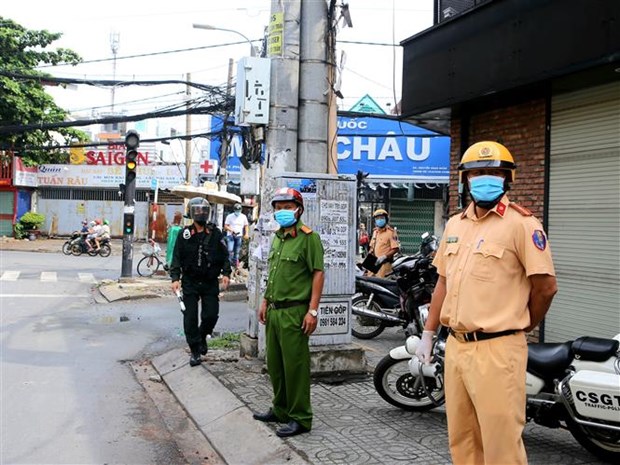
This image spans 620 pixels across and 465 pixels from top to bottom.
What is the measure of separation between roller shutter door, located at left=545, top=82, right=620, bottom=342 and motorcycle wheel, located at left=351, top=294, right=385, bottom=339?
8.20ft

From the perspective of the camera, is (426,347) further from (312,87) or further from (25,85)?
(25,85)

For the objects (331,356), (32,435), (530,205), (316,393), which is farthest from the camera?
(530,205)

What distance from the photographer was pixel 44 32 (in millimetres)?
26219

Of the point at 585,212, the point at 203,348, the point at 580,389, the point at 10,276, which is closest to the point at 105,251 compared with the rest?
the point at 10,276

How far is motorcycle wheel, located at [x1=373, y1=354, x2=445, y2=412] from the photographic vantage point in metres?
5.36

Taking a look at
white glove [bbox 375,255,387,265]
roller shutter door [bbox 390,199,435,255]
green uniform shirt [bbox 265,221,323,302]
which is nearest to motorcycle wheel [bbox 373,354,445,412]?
green uniform shirt [bbox 265,221,323,302]

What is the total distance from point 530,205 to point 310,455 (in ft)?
15.8

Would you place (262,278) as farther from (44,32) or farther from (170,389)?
(44,32)

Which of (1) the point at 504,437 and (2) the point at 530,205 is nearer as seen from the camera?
(1) the point at 504,437

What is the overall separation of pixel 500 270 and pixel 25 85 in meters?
26.8

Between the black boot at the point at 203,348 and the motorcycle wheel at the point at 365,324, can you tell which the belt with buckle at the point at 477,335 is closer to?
the black boot at the point at 203,348

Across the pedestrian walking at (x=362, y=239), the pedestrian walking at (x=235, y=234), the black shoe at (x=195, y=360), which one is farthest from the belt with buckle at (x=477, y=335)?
the pedestrian walking at (x=362, y=239)

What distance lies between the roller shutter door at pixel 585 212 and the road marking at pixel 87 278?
13.2 m

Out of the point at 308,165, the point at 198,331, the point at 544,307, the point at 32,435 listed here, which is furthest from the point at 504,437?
the point at 198,331
